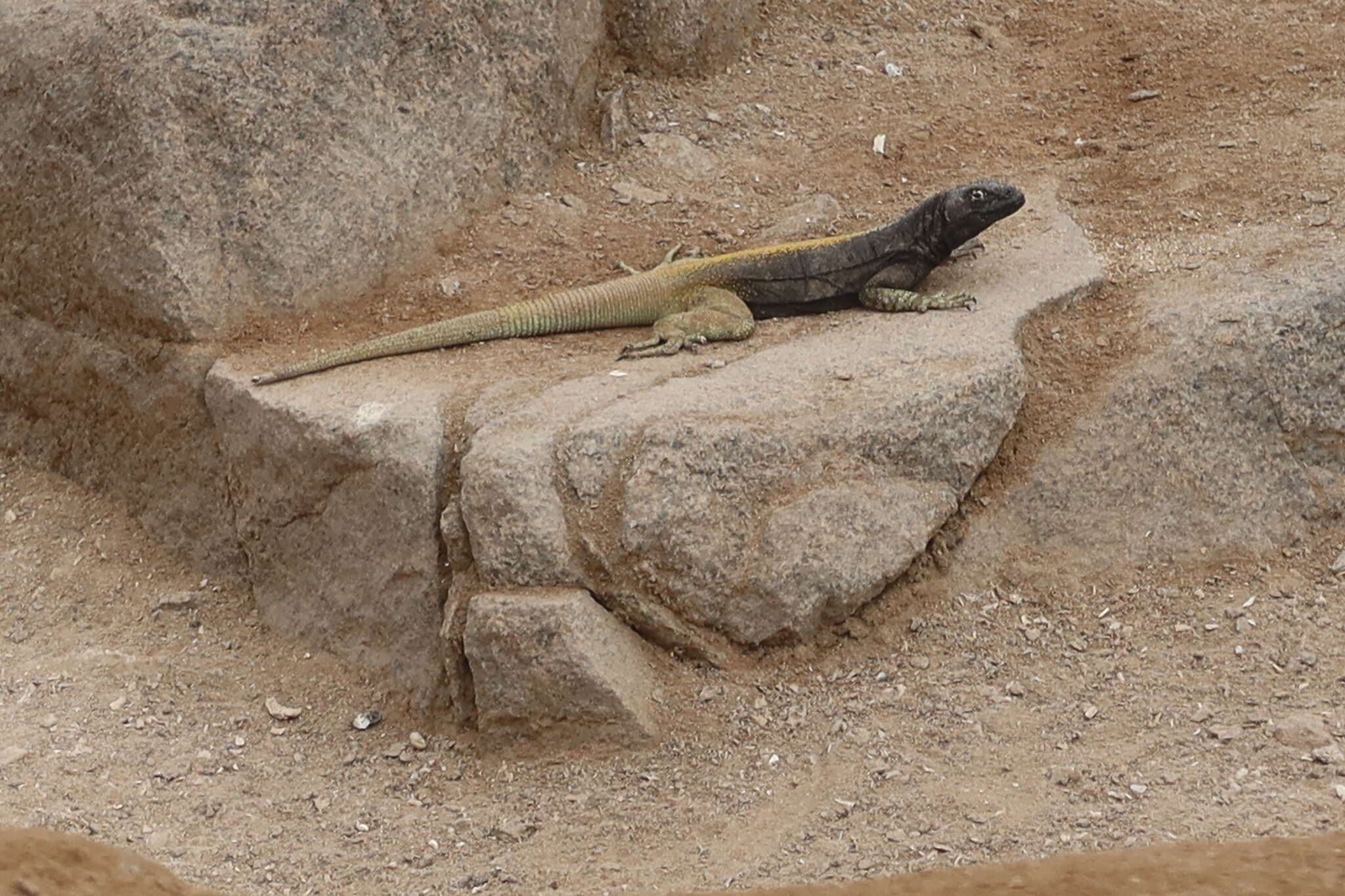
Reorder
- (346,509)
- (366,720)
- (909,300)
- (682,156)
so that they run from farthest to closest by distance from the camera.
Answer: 1. (682,156)
2. (909,300)
3. (346,509)
4. (366,720)

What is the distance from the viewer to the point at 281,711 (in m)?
6.74

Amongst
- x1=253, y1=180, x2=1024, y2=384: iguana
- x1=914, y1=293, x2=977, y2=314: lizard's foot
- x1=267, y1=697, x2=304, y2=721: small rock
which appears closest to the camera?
x1=267, y1=697, x2=304, y2=721: small rock

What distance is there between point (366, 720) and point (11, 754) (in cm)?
148

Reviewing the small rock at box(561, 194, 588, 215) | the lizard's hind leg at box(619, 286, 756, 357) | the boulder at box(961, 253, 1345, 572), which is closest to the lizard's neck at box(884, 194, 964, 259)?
the lizard's hind leg at box(619, 286, 756, 357)

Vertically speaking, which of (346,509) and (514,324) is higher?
(514,324)

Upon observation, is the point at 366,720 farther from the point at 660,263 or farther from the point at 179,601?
the point at 660,263

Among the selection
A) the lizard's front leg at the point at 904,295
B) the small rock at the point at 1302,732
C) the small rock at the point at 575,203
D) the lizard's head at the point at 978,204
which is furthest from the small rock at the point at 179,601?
the small rock at the point at 1302,732

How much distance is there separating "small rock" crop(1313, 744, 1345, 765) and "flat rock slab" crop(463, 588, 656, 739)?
2.58 m

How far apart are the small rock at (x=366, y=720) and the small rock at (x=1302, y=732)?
3728mm

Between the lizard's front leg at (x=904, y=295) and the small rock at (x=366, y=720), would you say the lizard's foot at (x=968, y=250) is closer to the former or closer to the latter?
the lizard's front leg at (x=904, y=295)

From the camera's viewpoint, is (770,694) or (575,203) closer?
(770,694)

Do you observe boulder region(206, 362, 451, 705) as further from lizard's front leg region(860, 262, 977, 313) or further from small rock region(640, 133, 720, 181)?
small rock region(640, 133, 720, 181)

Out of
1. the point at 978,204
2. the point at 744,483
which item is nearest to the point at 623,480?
the point at 744,483

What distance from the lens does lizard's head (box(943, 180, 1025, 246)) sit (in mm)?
7820
